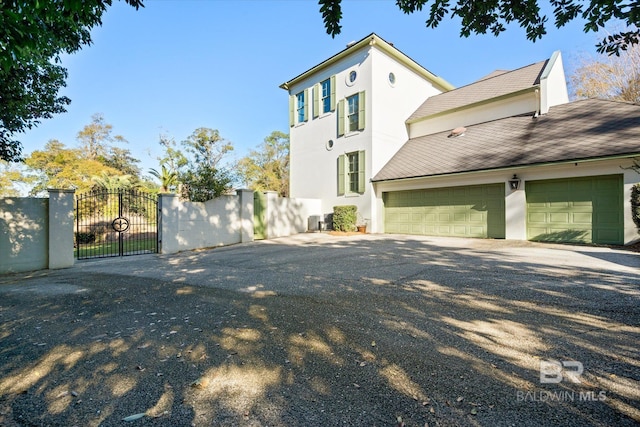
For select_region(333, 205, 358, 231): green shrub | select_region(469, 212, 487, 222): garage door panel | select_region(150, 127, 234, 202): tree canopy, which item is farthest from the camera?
select_region(150, 127, 234, 202): tree canopy

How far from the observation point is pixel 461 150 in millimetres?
11641

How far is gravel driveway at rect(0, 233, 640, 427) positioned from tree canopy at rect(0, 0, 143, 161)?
253 cm

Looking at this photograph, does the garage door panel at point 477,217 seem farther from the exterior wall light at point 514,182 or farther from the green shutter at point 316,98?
the green shutter at point 316,98

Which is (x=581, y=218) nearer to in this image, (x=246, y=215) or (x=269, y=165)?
(x=246, y=215)

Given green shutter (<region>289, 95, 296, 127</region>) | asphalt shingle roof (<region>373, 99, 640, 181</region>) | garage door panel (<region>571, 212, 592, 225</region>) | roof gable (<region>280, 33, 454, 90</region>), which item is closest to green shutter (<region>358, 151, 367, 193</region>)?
asphalt shingle roof (<region>373, 99, 640, 181</region>)

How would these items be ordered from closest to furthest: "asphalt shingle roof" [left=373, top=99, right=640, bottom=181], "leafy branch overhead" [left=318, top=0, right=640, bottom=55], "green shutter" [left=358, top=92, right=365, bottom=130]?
1. "leafy branch overhead" [left=318, top=0, right=640, bottom=55]
2. "asphalt shingle roof" [left=373, top=99, right=640, bottom=181]
3. "green shutter" [left=358, top=92, right=365, bottom=130]

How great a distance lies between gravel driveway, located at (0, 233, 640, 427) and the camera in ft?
5.57

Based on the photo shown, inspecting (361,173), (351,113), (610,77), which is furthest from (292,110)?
(610,77)

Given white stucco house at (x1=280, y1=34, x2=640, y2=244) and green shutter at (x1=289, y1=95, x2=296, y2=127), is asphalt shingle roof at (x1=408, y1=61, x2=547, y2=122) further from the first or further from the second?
green shutter at (x1=289, y1=95, x2=296, y2=127)

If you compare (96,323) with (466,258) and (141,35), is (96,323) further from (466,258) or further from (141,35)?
(141,35)

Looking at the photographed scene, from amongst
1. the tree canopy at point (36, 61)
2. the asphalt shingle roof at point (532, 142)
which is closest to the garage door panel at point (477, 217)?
the asphalt shingle roof at point (532, 142)

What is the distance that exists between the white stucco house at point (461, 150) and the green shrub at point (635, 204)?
18 cm

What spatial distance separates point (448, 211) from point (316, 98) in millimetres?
9283

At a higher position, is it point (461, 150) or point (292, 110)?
point (292, 110)
